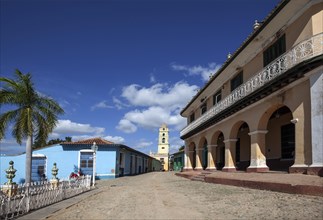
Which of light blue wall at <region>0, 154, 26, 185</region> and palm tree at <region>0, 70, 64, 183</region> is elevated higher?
palm tree at <region>0, 70, 64, 183</region>

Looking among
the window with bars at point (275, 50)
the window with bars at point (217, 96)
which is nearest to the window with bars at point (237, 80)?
the window with bars at point (217, 96)

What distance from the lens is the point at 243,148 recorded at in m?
21.5

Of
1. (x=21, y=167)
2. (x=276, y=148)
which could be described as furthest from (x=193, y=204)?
(x=21, y=167)

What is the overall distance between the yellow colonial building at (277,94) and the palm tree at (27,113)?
1018cm

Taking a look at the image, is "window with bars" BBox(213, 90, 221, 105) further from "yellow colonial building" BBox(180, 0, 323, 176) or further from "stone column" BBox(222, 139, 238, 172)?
"stone column" BBox(222, 139, 238, 172)

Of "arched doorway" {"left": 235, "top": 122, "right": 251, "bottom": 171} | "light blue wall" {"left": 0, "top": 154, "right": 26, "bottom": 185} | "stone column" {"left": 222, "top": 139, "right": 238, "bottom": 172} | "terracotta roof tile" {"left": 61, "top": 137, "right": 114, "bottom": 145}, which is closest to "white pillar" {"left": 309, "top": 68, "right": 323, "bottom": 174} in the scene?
"stone column" {"left": 222, "top": 139, "right": 238, "bottom": 172}

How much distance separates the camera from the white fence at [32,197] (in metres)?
8.50

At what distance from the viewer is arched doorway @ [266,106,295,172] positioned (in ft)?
51.5

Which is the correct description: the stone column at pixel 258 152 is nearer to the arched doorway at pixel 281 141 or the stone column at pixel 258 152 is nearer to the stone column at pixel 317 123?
the arched doorway at pixel 281 141

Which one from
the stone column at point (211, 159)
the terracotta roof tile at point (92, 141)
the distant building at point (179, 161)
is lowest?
the distant building at point (179, 161)

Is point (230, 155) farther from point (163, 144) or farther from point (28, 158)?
point (163, 144)

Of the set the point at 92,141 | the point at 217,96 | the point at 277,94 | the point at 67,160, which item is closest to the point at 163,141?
the point at 92,141

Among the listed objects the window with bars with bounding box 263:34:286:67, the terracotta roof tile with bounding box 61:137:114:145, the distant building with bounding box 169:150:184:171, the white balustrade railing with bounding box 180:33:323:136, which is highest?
the window with bars with bounding box 263:34:286:67

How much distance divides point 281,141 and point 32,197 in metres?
11.7
